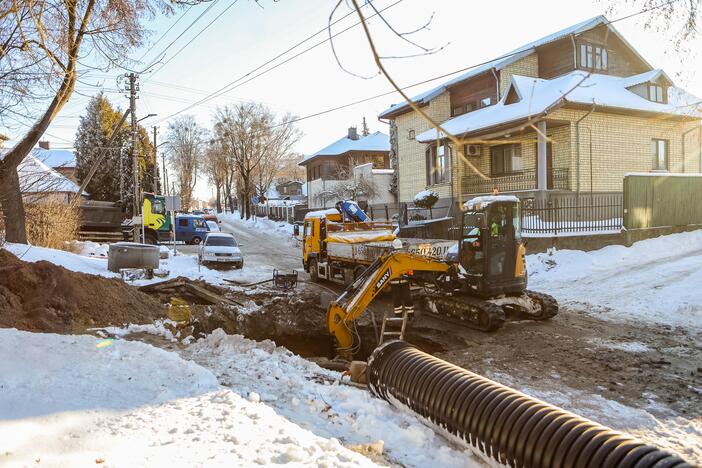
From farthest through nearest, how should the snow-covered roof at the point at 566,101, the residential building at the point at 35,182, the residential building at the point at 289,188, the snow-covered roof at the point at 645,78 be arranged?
the residential building at the point at 289,188 → the snow-covered roof at the point at 645,78 → the snow-covered roof at the point at 566,101 → the residential building at the point at 35,182

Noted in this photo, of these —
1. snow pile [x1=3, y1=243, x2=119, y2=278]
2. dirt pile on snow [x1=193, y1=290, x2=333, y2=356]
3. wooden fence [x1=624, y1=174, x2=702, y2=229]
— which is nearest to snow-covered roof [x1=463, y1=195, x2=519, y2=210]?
dirt pile on snow [x1=193, y1=290, x2=333, y2=356]

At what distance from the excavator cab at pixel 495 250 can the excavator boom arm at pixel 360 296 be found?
1.68m

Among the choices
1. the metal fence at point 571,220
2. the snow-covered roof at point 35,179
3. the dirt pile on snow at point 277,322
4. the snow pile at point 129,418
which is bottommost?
→ the dirt pile on snow at point 277,322

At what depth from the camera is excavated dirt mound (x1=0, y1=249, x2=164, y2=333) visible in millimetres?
8938

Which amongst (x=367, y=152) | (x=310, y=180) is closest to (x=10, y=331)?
(x=367, y=152)

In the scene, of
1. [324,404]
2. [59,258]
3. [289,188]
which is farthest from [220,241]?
[289,188]

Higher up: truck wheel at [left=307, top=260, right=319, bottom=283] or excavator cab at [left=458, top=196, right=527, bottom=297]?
excavator cab at [left=458, top=196, right=527, bottom=297]

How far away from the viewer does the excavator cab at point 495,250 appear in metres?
10.7

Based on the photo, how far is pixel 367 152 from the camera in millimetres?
53656

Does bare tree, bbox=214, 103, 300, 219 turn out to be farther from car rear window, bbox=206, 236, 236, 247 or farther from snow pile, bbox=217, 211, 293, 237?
car rear window, bbox=206, 236, 236, 247

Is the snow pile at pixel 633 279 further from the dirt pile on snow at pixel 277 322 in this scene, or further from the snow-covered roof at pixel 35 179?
the snow-covered roof at pixel 35 179

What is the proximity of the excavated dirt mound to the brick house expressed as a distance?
1411 centimetres

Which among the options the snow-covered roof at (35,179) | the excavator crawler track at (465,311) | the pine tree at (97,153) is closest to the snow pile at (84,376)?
the excavator crawler track at (465,311)

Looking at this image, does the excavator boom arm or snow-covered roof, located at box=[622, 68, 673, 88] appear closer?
the excavator boom arm
